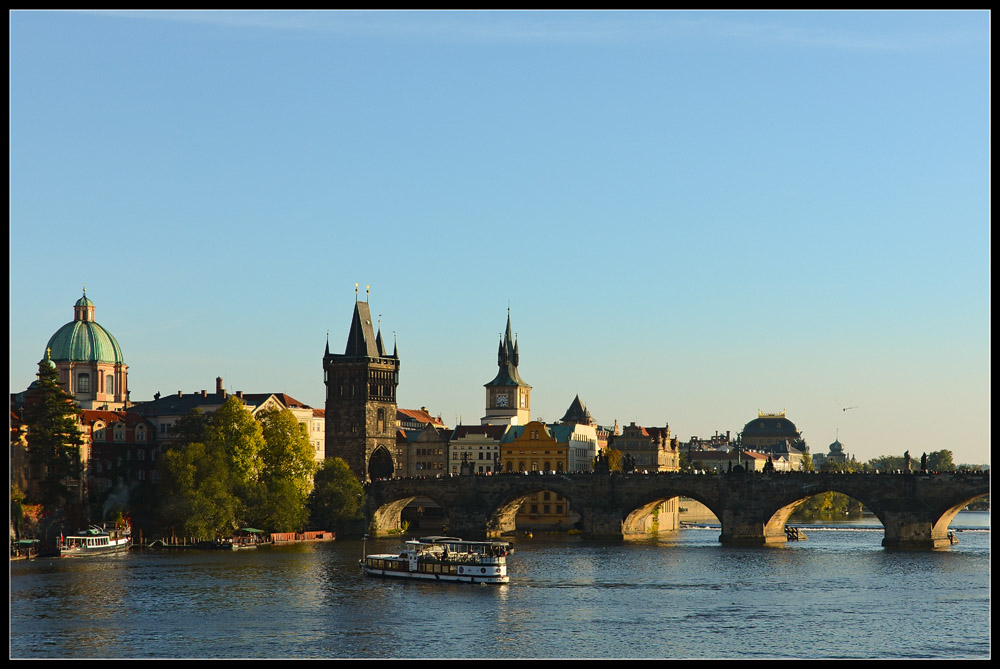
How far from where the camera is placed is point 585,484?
15488 centimetres

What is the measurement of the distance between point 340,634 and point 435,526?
106m

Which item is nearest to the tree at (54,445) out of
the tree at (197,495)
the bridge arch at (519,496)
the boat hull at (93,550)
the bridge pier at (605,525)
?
the boat hull at (93,550)

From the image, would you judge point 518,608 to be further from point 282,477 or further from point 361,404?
point 361,404

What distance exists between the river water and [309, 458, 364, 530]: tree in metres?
26.8

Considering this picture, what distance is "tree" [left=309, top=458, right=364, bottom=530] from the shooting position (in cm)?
15062

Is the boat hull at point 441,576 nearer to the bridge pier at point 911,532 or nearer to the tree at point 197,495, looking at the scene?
the tree at point 197,495

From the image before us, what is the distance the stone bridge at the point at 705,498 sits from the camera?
5305 inches

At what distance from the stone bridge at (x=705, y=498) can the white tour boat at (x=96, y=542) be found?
36.2 m

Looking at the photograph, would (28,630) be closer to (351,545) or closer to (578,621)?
(578,621)

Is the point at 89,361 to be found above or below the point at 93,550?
above

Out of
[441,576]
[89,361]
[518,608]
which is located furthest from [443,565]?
[89,361]

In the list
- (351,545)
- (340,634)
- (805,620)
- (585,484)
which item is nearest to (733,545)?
(585,484)

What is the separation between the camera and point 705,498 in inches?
5792

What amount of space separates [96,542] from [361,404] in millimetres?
63277
